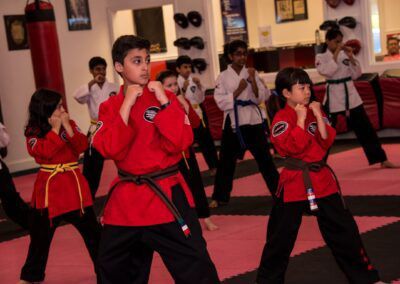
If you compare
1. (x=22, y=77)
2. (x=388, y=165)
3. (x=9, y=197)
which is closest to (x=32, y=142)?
(x=9, y=197)

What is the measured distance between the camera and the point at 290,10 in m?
14.5

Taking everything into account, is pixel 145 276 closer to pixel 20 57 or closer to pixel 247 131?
pixel 247 131

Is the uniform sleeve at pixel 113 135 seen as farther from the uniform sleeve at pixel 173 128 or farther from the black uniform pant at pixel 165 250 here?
the black uniform pant at pixel 165 250

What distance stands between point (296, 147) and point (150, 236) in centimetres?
108

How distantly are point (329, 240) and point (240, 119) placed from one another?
2.90 meters

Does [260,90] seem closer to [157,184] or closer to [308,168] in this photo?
[308,168]

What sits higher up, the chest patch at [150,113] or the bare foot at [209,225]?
the chest patch at [150,113]

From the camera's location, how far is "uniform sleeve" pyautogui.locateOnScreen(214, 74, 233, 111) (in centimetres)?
690

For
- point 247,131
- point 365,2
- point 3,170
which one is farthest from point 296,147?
point 365,2

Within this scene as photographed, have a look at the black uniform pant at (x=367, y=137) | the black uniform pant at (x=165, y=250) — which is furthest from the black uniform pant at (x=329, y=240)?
the black uniform pant at (x=367, y=137)

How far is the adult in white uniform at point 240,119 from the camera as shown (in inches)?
264

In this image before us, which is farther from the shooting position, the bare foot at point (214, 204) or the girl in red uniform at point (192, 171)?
the bare foot at point (214, 204)

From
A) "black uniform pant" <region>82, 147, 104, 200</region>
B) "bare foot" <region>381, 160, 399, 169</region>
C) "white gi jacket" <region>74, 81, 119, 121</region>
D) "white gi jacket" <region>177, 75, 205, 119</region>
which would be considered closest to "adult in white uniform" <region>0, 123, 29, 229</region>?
"black uniform pant" <region>82, 147, 104, 200</region>

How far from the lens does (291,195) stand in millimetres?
4078
